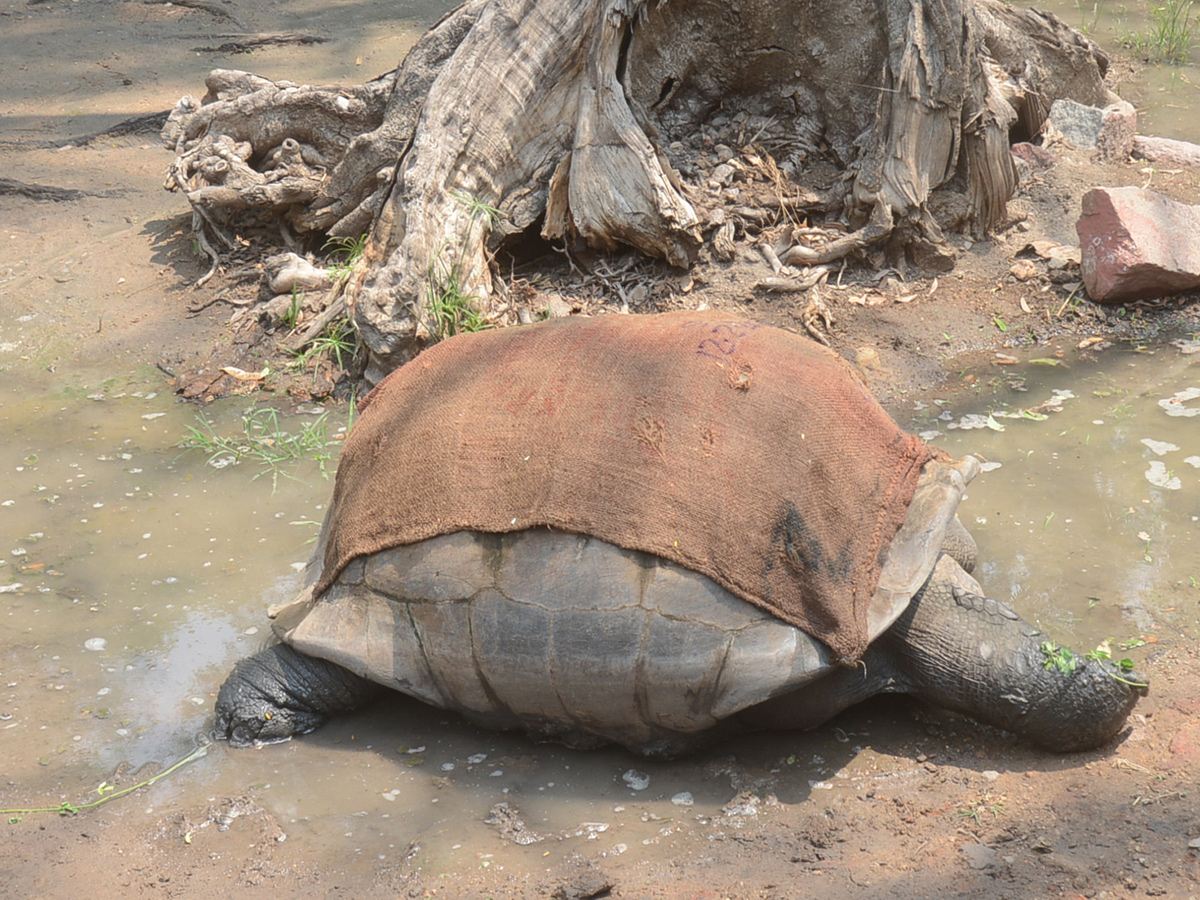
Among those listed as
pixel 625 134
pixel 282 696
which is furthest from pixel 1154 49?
pixel 282 696

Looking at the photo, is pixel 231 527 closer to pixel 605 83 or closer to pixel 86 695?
pixel 86 695

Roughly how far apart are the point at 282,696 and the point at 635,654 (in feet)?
4.19

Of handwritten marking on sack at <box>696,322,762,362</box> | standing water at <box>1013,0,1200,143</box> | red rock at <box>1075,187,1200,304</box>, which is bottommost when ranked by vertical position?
red rock at <box>1075,187,1200,304</box>

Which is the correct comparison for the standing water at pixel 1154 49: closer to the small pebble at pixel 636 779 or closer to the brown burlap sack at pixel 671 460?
the brown burlap sack at pixel 671 460

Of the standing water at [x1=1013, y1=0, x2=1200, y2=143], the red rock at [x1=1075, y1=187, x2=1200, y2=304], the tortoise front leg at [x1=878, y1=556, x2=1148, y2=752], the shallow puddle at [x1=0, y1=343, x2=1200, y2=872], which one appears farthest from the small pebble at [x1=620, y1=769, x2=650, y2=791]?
the standing water at [x1=1013, y1=0, x2=1200, y2=143]

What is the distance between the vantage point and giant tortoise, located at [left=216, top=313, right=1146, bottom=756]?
3.05 m

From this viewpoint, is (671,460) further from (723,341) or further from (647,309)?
(647,309)

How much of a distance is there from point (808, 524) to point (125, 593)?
2.80 m

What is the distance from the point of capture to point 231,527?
4.63 meters


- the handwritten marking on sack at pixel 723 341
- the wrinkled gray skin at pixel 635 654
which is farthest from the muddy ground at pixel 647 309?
the handwritten marking on sack at pixel 723 341

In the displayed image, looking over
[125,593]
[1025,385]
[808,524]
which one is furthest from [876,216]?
[125,593]

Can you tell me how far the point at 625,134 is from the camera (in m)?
5.85

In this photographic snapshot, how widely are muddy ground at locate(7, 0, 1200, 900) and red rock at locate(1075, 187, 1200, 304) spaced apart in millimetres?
138

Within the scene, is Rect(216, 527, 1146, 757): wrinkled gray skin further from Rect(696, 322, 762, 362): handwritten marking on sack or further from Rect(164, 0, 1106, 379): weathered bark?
Rect(164, 0, 1106, 379): weathered bark
